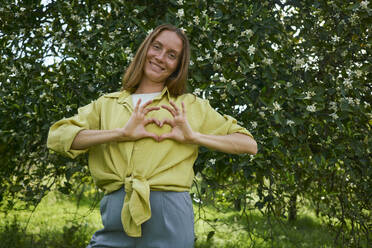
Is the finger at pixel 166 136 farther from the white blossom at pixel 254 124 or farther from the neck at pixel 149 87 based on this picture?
the white blossom at pixel 254 124

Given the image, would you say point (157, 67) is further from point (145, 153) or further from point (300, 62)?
point (300, 62)

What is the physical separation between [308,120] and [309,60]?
0.44 metres

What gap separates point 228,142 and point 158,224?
421mm

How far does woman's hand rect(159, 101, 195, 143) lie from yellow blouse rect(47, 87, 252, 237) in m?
0.04

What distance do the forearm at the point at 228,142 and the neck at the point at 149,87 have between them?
358mm

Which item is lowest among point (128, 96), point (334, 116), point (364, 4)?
point (128, 96)

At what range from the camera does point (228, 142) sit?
5.36 feet

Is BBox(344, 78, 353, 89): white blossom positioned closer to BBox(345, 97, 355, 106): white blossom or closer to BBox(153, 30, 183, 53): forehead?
BBox(345, 97, 355, 106): white blossom

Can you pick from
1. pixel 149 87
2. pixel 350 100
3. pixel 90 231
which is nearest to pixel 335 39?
pixel 350 100

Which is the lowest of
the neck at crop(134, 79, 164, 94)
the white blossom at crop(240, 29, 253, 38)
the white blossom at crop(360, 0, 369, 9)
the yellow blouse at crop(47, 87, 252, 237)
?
the yellow blouse at crop(47, 87, 252, 237)

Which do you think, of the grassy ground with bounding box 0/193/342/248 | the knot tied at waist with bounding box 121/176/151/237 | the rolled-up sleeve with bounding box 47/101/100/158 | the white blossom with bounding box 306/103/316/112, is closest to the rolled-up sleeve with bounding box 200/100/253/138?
the knot tied at waist with bounding box 121/176/151/237

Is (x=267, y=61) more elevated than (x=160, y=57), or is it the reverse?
(x=267, y=61)

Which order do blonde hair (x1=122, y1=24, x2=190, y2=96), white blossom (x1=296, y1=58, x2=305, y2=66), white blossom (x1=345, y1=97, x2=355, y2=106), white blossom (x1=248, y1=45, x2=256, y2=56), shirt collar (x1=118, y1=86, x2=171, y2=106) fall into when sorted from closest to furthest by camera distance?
1. shirt collar (x1=118, y1=86, x2=171, y2=106)
2. blonde hair (x1=122, y1=24, x2=190, y2=96)
3. white blossom (x1=248, y1=45, x2=256, y2=56)
4. white blossom (x1=345, y1=97, x2=355, y2=106)
5. white blossom (x1=296, y1=58, x2=305, y2=66)

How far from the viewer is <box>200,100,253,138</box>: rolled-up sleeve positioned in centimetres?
170
